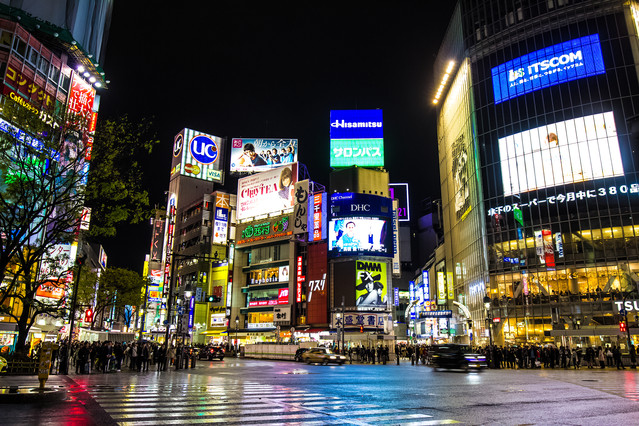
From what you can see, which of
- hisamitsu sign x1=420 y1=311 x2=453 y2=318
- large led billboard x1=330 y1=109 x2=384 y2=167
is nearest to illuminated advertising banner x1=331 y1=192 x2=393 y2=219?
large led billboard x1=330 y1=109 x2=384 y2=167

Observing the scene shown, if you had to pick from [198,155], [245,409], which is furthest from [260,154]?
[245,409]

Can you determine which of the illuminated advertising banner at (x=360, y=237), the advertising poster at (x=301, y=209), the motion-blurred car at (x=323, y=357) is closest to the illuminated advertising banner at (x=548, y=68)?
the illuminated advertising banner at (x=360, y=237)

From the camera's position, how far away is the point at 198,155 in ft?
351

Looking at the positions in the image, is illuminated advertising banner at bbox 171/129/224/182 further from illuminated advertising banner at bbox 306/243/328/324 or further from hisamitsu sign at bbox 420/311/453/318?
hisamitsu sign at bbox 420/311/453/318

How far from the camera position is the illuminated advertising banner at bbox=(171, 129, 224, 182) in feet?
341

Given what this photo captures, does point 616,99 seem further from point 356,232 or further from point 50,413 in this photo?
point 50,413

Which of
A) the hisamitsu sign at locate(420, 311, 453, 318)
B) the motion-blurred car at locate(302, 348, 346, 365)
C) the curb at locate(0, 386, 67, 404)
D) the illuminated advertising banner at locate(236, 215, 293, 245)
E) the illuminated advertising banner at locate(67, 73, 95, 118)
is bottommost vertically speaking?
the motion-blurred car at locate(302, 348, 346, 365)

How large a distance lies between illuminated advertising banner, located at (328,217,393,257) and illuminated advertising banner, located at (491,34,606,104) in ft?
80.4

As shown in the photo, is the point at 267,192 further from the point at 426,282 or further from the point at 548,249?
the point at 548,249

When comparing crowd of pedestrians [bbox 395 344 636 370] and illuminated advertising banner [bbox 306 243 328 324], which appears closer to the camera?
crowd of pedestrians [bbox 395 344 636 370]

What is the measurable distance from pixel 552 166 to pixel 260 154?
5266cm

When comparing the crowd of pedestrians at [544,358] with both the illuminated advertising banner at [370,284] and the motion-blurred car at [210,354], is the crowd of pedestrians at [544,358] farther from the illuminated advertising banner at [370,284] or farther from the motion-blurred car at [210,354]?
the illuminated advertising banner at [370,284]

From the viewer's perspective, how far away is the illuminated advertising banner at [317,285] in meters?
Answer: 68.4

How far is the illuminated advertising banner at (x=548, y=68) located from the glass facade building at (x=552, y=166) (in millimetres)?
126
